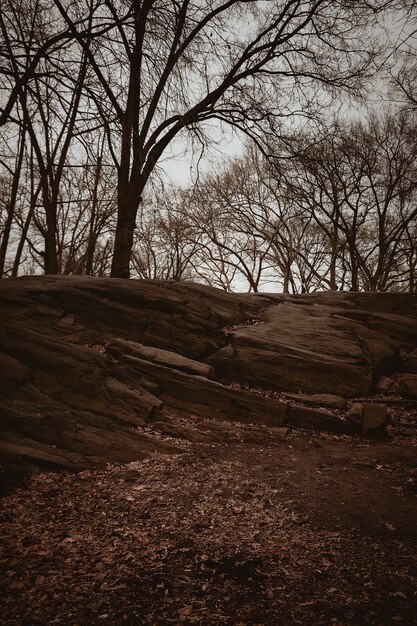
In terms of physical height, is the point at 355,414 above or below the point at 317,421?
above

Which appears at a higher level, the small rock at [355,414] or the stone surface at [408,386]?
the stone surface at [408,386]

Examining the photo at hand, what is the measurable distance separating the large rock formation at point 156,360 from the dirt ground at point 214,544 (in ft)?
2.72

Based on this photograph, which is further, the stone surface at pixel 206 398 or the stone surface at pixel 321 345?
the stone surface at pixel 321 345

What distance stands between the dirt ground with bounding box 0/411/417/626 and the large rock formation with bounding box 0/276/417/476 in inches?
32.6

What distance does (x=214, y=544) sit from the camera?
333cm

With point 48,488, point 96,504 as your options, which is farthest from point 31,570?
point 48,488

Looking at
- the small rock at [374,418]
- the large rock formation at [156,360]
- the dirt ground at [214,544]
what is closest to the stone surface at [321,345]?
the large rock formation at [156,360]

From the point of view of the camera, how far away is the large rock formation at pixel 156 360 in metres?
5.16

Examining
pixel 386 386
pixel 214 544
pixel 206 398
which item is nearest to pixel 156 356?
pixel 206 398

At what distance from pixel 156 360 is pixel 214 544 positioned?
13.3 feet

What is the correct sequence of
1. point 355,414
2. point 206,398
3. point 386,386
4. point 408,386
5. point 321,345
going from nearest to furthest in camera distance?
1. point 206,398
2. point 355,414
3. point 408,386
4. point 386,386
5. point 321,345

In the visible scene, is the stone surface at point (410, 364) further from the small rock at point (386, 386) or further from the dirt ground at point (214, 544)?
the dirt ground at point (214, 544)

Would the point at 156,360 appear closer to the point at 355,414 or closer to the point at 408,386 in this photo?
the point at 355,414

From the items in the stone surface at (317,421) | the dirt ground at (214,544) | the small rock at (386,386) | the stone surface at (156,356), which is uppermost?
the stone surface at (156,356)
